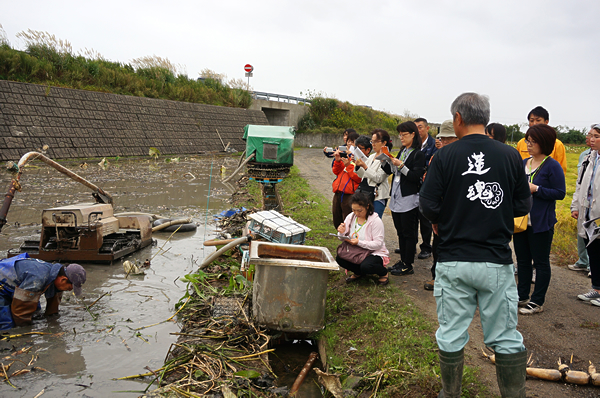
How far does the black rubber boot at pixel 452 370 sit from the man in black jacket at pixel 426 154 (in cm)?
349

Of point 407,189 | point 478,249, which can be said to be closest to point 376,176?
point 407,189

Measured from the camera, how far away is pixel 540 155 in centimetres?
477

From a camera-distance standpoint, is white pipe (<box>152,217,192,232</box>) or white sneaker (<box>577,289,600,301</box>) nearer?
white sneaker (<box>577,289,600,301</box>)

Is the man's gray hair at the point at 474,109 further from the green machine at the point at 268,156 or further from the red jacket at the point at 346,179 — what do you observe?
the green machine at the point at 268,156

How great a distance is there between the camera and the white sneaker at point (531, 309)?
464 cm

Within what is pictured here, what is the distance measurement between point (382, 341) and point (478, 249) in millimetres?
1854

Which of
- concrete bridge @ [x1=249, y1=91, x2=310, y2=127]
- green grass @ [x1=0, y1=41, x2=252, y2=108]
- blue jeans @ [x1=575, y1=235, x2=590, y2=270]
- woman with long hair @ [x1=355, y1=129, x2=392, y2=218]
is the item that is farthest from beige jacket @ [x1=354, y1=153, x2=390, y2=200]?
concrete bridge @ [x1=249, y1=91, x2=310, y2=127]

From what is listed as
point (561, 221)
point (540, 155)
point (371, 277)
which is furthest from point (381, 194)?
point (561, 221)

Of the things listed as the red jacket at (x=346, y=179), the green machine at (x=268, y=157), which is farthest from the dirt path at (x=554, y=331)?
the green machine at (x=268, y=157)

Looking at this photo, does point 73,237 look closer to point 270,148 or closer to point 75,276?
point 75,276

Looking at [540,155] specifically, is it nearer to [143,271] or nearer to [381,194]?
[381,194]

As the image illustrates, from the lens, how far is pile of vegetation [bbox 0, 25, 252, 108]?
21.5 meters

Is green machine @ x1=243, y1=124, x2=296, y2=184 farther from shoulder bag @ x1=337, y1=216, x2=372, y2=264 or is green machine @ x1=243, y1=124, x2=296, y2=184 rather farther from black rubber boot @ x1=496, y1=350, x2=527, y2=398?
black rubber boot @ x1=496, y1=350, x2=527, y2=398

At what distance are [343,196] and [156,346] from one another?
3387 millimetres
